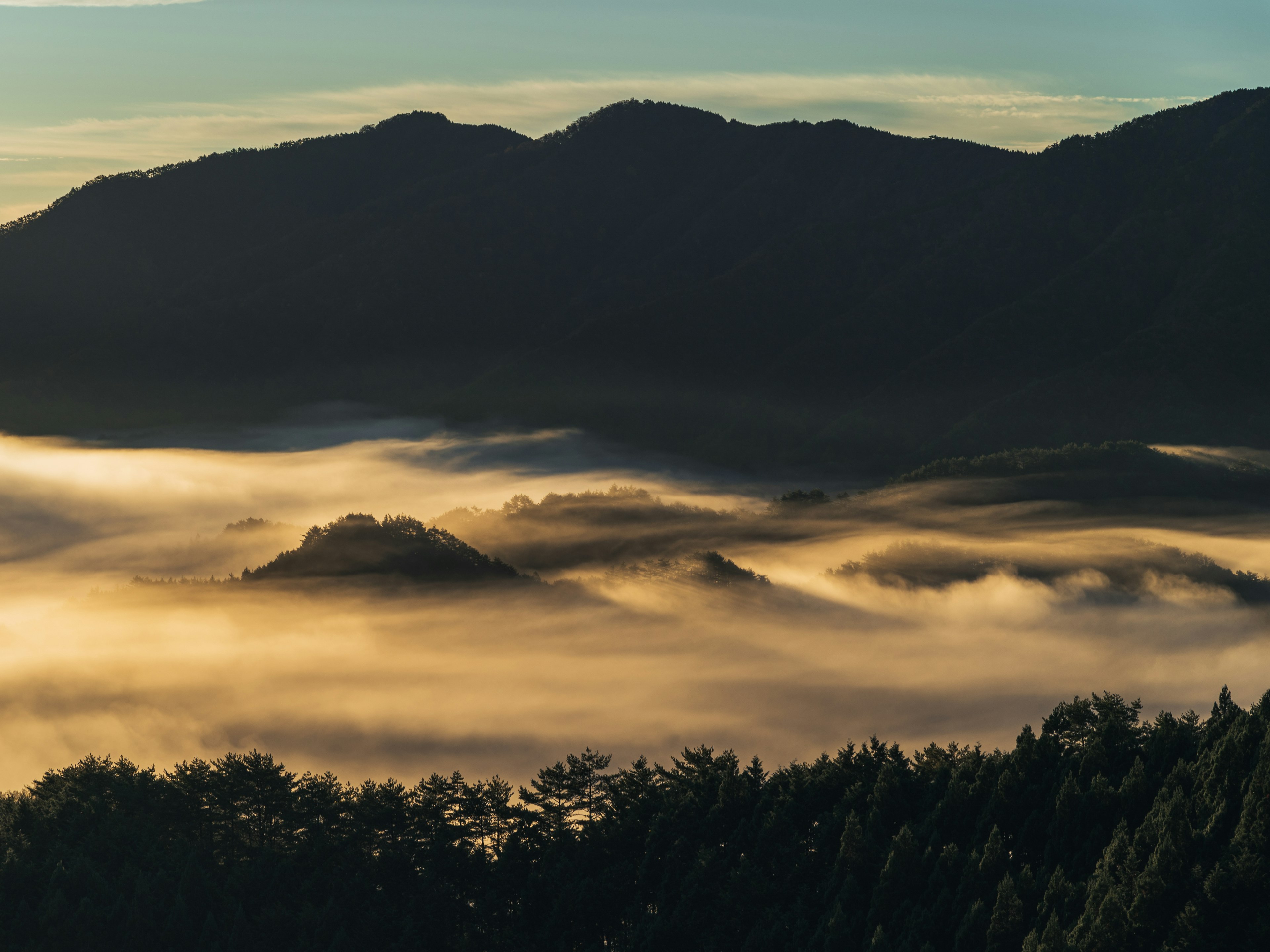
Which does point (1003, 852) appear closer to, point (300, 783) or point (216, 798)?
point (300, 783)

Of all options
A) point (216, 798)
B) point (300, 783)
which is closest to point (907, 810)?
point (300, 783)

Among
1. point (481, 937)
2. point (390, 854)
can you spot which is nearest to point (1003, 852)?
point (481, 937)

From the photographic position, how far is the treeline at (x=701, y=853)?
219 feet

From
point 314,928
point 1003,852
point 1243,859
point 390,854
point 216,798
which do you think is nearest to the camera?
point 1243,859

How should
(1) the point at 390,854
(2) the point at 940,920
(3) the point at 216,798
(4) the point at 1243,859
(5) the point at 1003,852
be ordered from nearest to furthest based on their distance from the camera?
(4) the point at 1243,859, (2) the point at 940,920, (5) the point at 1003,852, (1) the point at 390,854, (3) the point at 216,798

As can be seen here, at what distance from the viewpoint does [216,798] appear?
9475cm

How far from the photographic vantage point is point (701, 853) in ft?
263

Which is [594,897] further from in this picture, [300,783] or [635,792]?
[300,783]

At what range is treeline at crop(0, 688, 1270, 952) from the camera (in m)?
66.7

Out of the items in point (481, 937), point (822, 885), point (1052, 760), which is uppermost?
point (1052, 760)

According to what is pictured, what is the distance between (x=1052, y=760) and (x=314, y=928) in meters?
48.6

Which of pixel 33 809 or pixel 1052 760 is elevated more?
pixel 1052 760

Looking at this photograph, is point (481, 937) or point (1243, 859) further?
point (481, 937)

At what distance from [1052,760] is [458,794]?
4011cm
